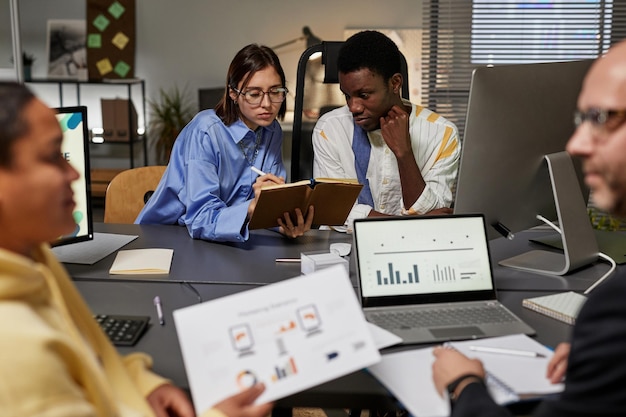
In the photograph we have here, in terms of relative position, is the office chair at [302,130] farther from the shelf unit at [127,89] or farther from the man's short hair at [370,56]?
the shelf unit at [127,89]

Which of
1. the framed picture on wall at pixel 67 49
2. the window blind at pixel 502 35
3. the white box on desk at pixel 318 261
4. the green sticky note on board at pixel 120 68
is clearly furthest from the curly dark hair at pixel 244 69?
the framed picture on wall at pixel 67 49

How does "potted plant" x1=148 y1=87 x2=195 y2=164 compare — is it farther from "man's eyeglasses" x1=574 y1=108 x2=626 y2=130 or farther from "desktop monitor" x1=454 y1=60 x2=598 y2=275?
"man's eyeglasses" x1=574 y1=108 x2=626 y2=130

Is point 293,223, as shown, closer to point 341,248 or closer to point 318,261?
point 341,248

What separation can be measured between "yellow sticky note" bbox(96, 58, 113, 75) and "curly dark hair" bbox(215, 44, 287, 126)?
3.10 m

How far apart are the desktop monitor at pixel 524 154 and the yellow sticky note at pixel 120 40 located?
4.01 metres

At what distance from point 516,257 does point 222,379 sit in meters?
1.15

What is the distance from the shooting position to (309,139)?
2852mm

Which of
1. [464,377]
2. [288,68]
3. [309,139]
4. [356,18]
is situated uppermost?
[356,18]

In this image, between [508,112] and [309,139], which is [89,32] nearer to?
[309,139]

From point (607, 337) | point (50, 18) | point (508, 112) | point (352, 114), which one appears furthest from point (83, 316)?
point (50, 18)

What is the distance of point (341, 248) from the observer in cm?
204

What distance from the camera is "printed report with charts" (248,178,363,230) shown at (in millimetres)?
1999

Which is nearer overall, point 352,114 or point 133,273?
point 133,273

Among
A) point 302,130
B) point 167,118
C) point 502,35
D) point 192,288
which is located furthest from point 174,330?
point 167,118
